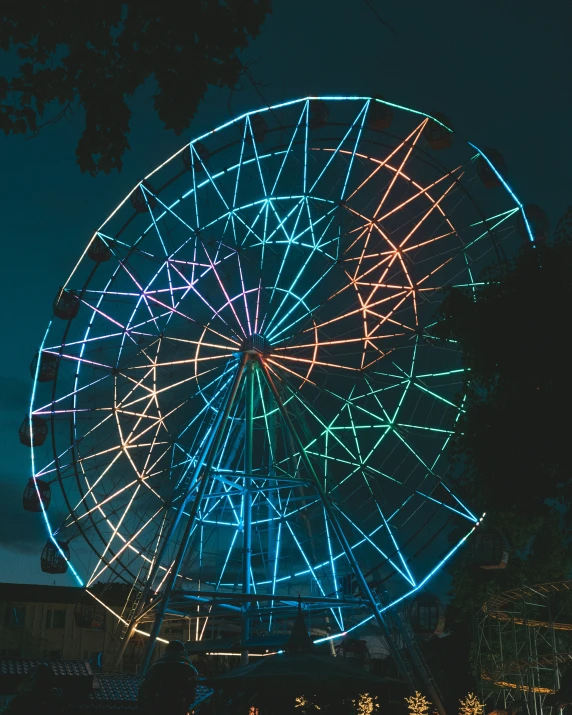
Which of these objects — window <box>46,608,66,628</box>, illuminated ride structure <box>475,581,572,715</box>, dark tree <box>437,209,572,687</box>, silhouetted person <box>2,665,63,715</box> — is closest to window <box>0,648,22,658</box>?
window <box>46,608,66,628</box>

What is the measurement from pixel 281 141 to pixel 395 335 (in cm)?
686

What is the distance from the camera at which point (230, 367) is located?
24000 mm

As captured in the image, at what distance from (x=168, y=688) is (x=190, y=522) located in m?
14.2

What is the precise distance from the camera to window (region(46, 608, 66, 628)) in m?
47.8

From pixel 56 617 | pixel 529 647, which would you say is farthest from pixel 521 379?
pixel 56 617

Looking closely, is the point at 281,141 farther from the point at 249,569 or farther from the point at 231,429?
the point at 249,569

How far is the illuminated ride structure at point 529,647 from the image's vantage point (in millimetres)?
24484

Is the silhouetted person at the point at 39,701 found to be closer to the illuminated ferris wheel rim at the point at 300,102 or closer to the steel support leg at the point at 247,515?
the steel support leg at the point at 247,515

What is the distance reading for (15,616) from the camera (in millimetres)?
46812

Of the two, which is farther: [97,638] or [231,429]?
[97,638]

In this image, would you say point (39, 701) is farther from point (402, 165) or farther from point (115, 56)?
point (402, 165)

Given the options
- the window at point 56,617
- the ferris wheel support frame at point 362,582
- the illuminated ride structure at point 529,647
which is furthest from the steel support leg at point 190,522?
the window at point 56,617

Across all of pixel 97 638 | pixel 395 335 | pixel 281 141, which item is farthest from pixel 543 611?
pixel 97 638

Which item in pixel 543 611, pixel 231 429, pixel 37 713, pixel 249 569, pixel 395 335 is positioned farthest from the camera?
pixel 543 611
